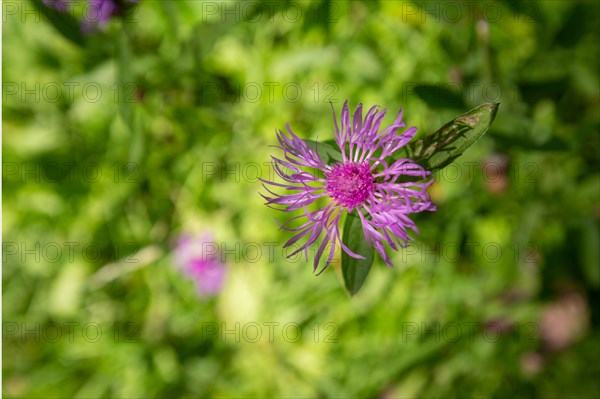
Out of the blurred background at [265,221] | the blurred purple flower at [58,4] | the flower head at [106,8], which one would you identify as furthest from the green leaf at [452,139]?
the blurred purple flower at [58,4]

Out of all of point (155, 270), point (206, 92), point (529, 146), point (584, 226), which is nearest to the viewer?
point (529, 146)

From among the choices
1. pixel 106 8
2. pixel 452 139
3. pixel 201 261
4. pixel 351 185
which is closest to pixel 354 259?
pixel 351 185

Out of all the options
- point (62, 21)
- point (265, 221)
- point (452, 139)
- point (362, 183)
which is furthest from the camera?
point (265, 221)

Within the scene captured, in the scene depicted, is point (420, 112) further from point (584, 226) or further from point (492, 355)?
point (492, 355)

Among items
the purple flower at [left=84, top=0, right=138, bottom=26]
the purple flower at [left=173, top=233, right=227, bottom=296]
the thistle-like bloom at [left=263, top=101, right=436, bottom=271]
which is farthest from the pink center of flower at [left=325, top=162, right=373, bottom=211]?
the purple flower at [left=173, top=233, right=227, bottom=296]

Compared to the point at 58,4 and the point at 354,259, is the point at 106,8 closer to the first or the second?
→ the point at 58,4

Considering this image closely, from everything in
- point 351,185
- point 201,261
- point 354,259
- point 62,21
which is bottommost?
point 201,261

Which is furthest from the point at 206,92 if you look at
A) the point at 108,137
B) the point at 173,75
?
the point at 108,137
